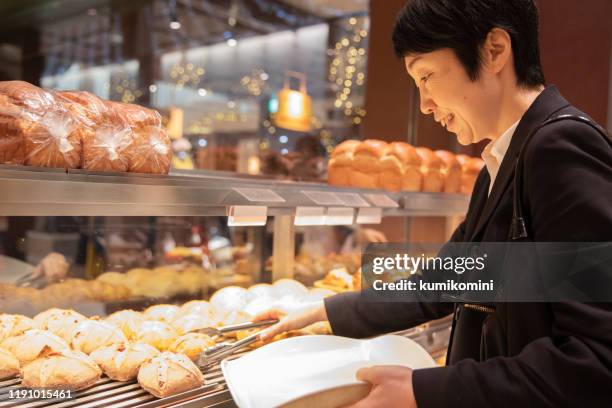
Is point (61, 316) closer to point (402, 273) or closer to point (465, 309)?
point (402, 273)

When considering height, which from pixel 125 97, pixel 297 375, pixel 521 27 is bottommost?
pixel 297 375

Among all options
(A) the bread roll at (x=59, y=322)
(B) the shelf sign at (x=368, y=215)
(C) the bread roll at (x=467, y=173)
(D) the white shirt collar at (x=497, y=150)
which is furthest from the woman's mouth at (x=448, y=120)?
(C) the bread roll at (x=467, y=173)

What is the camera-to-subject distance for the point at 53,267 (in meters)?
2.10

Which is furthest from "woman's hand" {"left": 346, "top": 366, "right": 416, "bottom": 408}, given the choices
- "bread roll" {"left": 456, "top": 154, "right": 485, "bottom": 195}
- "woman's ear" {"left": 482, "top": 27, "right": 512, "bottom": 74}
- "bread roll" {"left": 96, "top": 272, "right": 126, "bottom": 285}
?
"bread roll" {"left": 456, "top": 154, "right": 485, "bottom": 195}

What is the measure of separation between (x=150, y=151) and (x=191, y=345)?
21.8 inches

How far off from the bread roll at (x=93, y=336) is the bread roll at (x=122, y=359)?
56 millimetres

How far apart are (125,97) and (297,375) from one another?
7810mm

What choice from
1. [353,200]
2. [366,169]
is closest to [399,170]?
[366,169]

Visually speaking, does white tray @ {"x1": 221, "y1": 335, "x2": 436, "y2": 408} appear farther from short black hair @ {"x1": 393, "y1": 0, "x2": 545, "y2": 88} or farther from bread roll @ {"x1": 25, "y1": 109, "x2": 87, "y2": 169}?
short black hair @ {"x1": 393, "y1": 0, "x2": 545, "y2": 88}

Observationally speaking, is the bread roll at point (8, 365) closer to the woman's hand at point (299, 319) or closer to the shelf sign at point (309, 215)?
the woman's hand at point (299, 319)

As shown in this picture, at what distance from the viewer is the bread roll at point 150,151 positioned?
1445 millimetres

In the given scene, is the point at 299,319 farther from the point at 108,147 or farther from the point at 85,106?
the point at 85,106

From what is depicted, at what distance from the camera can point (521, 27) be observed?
116 cm

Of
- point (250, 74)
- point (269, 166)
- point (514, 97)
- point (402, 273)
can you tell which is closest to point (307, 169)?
point (269, 166)
